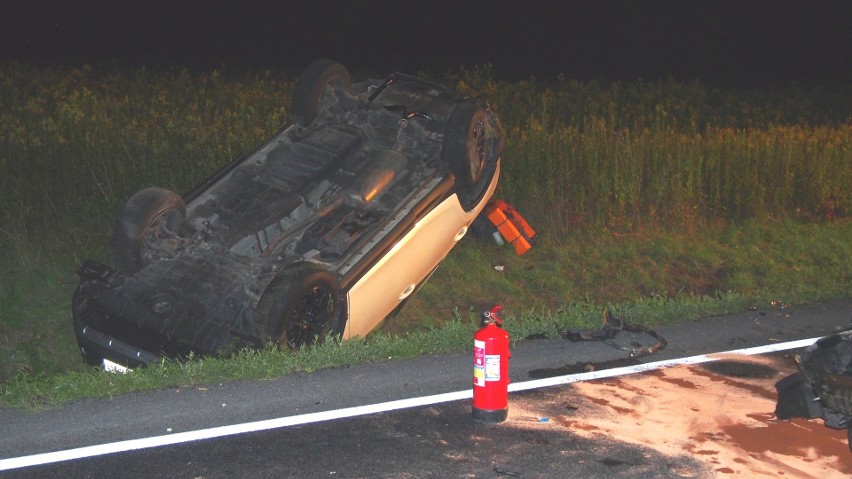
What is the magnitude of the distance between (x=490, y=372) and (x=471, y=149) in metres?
3.69

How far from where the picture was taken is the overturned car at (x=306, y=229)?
7.79 m

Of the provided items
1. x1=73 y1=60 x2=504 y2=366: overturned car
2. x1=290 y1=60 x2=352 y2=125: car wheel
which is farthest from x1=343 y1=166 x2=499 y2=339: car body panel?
x1=290 y1=60 x2=352 y2=125: car wheel

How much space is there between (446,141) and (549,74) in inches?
758

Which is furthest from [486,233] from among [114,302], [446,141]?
[114,302]

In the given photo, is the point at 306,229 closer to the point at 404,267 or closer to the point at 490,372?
the point at 404,267

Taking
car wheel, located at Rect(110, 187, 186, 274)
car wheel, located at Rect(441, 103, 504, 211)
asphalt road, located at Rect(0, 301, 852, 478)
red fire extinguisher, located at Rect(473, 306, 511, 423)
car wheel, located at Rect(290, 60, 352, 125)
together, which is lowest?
asphalt road, located at Rect(0, 301, 852, 478)

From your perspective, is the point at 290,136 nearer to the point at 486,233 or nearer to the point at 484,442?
the point at 486,233

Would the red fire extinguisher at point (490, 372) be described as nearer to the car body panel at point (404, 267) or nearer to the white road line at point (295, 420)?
the white road line at point (295, 420)

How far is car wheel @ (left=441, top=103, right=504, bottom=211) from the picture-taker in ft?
31.2

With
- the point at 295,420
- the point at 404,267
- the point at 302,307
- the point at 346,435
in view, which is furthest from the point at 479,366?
the point at 404,267

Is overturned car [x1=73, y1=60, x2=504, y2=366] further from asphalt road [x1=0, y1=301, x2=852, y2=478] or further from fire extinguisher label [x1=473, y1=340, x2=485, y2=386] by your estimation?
fire extinguisher label [x1=473, y1=340, x2=485, y2=386]

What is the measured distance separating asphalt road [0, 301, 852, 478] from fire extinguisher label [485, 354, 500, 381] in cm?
31

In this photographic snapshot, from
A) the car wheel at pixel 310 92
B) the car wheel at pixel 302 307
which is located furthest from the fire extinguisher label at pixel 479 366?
the car wheel at pixel 310 92

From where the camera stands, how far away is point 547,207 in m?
13.2
